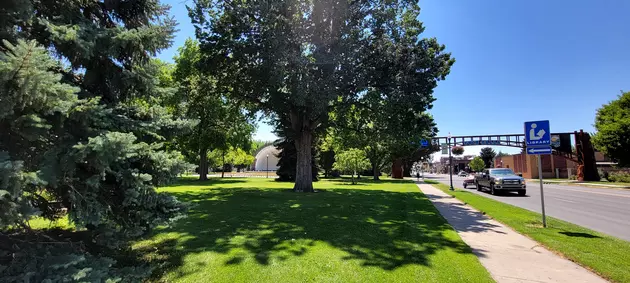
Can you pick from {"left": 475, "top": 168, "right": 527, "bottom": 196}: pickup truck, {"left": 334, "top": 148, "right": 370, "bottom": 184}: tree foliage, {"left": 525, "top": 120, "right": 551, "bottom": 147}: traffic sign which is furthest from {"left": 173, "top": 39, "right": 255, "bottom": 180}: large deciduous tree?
{"left": 475, "top": 168, "right": 527, "bottom": 196}: pickup truck

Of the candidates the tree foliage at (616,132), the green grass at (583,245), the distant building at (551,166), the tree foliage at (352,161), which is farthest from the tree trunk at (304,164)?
the distant building at (551,166)

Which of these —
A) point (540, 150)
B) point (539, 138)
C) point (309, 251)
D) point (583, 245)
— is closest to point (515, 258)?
point (583, 245)

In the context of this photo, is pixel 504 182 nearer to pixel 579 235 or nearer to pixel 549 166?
pixel 579 235

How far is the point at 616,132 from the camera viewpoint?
1144 inches

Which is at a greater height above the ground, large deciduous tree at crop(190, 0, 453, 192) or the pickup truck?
large deciduous tree at crop(190, 0, 453, 192)

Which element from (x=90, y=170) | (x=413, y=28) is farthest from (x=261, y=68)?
(x=90, y=170)

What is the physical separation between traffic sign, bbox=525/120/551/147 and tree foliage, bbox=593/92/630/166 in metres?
28.7

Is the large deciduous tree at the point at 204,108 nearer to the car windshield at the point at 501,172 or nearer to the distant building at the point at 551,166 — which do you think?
the car windshield at the point at 501,172

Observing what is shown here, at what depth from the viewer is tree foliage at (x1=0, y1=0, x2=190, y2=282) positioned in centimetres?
280

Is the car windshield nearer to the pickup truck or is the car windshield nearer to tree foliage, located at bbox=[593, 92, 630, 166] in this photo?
the pickup truck

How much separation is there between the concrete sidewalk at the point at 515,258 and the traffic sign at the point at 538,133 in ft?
8.24

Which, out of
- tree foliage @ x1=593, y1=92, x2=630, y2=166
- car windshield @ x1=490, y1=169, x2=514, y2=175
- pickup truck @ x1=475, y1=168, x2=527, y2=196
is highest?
tree foliage @ x1=593, y1=92, x2=630, y2=166

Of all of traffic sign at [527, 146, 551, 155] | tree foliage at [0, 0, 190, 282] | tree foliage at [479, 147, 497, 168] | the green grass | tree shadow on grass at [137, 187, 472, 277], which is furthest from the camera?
tree foliage at [479, 147, 497, 168]

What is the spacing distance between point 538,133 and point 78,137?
34.0 ft
